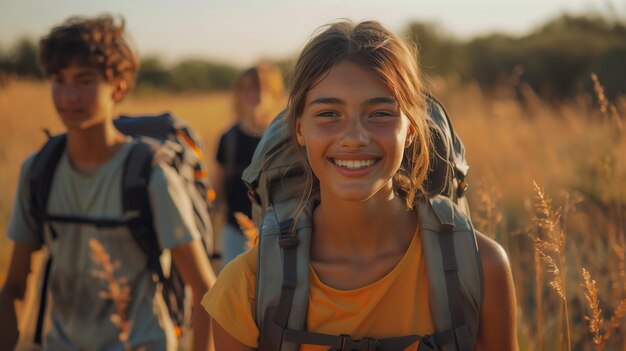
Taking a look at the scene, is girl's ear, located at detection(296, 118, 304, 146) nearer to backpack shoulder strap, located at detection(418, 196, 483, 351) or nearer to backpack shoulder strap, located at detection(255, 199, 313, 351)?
backpack shoulder strap, located at detection(255, 199, 313, 351)

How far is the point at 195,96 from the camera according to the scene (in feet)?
88.2

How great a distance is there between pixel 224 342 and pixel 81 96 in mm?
1749

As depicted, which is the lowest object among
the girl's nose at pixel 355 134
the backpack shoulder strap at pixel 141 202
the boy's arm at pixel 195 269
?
the boy's arm at pixel 195 269

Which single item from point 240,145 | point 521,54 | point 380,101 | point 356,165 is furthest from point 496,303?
point 521,54

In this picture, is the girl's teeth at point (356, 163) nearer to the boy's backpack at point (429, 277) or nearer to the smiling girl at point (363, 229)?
the smiling girl at point (363, 229)

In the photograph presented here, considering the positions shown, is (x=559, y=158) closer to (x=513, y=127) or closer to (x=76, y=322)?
(x=513, y=127)

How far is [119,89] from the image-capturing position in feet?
13.3

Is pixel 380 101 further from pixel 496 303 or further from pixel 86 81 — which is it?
pixel 86 81

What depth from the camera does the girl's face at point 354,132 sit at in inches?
95.4

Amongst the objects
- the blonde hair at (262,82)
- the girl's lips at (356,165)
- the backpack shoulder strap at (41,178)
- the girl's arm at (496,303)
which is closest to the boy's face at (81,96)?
the backpack shoulder strap at (41,178)

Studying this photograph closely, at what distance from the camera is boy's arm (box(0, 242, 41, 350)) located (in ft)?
11.7

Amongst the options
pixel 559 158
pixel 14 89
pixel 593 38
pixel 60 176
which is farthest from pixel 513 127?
pixel 593 38

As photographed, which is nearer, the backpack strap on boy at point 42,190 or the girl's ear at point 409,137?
the girl's ear at point 409,137

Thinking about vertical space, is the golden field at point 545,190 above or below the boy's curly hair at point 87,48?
below
